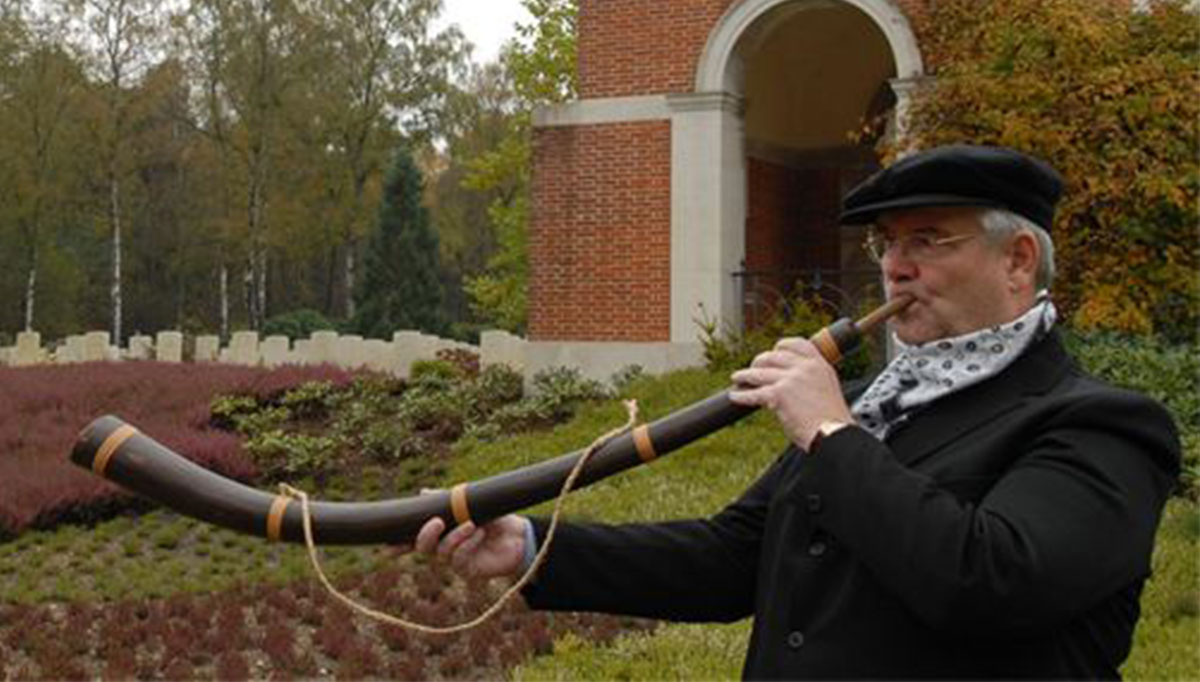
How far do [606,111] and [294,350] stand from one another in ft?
44.5

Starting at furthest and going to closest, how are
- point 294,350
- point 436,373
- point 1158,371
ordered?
point 294,350
point 436,373
point 1158,371

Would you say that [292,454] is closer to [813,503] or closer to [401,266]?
[813,503]

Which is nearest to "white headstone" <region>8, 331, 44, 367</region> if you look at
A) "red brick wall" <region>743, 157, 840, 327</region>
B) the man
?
"red brick wall" <region>743, 157, 840, 327</region>

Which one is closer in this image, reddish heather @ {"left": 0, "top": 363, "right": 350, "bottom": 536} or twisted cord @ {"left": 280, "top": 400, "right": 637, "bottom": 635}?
twisted cord @ {"left": 280, "top": 400, "right": 637, "bottom": 635}

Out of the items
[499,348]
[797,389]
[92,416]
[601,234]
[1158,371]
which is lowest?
[92,416]

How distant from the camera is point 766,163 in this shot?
17.1m

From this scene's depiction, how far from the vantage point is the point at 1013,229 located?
2195 mm

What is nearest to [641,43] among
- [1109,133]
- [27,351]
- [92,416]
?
[1109,133]

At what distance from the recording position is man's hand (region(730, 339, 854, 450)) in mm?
2057

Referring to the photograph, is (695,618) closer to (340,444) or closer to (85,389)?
(340,444)

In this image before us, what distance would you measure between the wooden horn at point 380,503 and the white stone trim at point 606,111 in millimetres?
12472

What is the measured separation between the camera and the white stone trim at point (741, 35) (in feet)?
44.7

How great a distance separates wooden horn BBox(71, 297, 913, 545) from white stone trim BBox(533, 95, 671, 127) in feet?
40.9

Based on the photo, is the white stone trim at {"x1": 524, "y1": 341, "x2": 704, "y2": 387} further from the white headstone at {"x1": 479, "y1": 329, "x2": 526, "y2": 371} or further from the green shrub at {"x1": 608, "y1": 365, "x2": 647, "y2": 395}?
the white headstone at {"x1": 479, "y1": 329, "x2": 526, "y2": 371}
